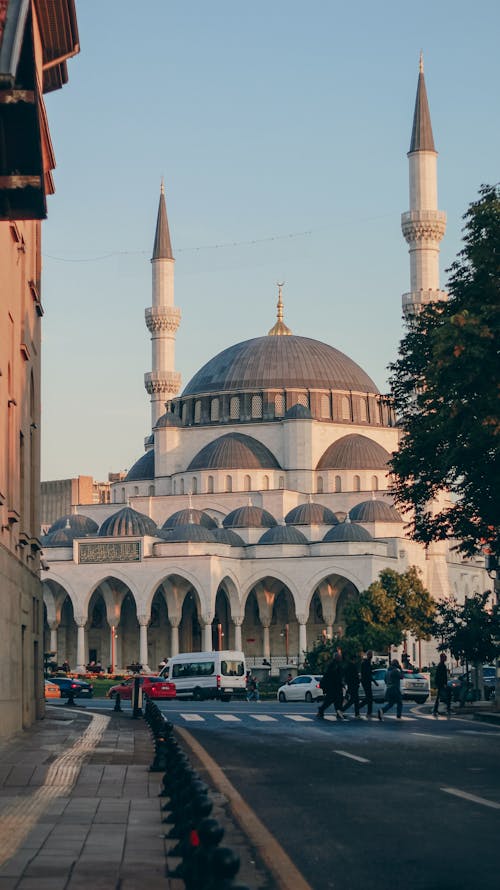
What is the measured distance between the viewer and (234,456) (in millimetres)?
97750

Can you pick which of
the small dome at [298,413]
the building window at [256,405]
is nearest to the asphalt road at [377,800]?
the small dome at [298,413]

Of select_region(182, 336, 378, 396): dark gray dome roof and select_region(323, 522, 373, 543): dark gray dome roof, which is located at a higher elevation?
select_region(182, 336, 378, 396): dark gray dome roof

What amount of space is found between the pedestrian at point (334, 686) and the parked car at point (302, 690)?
827 inches

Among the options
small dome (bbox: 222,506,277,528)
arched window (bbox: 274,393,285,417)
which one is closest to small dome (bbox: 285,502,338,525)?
small dome (bbox: 222,506,277,528)

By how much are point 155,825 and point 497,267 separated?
17.4m

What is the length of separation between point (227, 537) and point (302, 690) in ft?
127

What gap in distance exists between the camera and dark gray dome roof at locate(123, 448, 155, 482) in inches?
4156

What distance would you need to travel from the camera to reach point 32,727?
26328mm

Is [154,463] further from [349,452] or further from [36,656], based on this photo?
[36,656]

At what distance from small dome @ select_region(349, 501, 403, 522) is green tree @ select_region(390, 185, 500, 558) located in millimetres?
59321

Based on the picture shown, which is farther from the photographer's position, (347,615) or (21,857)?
(347,615)

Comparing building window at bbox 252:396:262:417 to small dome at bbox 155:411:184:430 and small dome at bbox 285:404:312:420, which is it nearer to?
small dome at bbox 285:404:312:420

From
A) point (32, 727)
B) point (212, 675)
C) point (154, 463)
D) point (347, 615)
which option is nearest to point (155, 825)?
point (32, 727)

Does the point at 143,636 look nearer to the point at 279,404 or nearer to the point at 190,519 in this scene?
the point at 190,519
